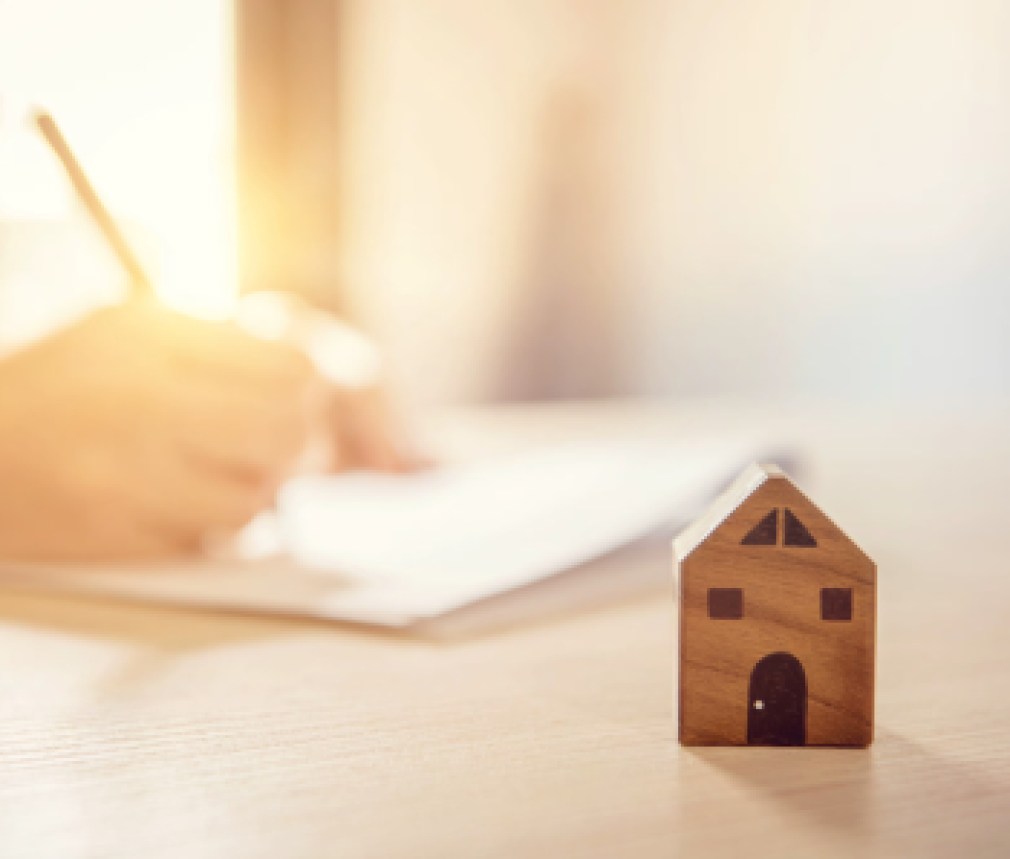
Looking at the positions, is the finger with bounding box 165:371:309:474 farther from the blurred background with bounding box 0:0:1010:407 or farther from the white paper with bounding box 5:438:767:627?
the blurred background with bounding box 0:0:1010:407

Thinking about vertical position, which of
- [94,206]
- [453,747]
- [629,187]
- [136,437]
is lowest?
[453,747]

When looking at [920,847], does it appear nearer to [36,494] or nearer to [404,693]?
[404,693]

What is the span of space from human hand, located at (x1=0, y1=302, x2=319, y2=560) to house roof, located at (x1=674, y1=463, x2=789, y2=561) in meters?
0.31

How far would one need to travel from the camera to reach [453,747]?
287 mm

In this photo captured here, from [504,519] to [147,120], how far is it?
2.36 feet

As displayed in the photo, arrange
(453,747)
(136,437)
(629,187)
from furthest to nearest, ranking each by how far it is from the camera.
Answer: (629,187) → (136,437) → (453,747)

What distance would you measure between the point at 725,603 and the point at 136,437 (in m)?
0.37

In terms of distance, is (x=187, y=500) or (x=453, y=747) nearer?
(x=453, y=747)

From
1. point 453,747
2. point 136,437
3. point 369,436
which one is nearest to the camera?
point 453,747

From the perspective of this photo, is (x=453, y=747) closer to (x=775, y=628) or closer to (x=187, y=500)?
(x=775, y=628)

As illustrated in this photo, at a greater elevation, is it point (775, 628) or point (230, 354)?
point (230, 354)

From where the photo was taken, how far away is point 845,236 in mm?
2658

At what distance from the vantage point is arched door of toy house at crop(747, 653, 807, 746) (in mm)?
293

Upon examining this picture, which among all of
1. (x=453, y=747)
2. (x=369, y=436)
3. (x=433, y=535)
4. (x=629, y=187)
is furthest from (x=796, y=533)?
(x=629, y=187)
